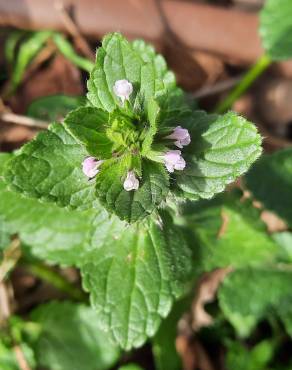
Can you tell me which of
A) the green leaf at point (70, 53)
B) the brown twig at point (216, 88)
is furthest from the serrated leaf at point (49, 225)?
the brown twig at point (216, 88)

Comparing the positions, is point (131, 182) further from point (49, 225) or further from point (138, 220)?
point (49, 225)

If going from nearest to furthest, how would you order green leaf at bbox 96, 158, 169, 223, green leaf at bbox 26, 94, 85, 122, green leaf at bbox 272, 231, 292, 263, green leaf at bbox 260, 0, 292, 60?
green leaf at bbox 96, 158, 169, 223, green leaf at bbox 272, 231, 292, 263, green leaf at bbox 260, 0, 292, 60, green leaf at bbox 26, 94, 85, 122

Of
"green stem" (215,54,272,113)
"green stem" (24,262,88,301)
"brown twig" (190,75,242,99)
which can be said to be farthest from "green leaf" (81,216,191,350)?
"brown twig" (190,75,242,99)

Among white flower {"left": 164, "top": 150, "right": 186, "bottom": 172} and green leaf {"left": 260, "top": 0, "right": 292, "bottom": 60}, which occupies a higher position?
white flower {"left": 164, "top": 150, "right": 186, "bottom": 172}

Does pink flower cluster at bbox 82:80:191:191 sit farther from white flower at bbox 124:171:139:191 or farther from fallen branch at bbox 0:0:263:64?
fallen branch at bbox 0:0:263:64

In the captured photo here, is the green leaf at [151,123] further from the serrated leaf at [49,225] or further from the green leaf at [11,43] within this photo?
the green leaf at [11,43]

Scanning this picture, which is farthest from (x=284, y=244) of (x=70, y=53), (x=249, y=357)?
(x=70, y=53)
